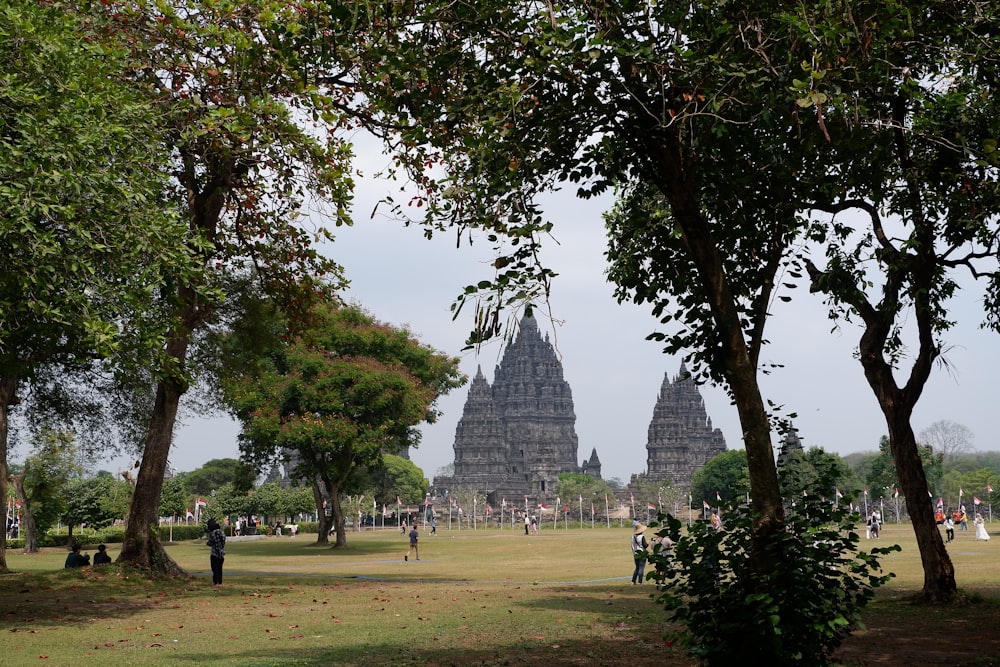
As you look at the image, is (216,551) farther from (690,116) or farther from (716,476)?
(716,476)


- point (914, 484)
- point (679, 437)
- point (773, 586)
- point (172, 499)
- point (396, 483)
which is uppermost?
point (679, 437)

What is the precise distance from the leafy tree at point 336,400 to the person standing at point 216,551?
A: 18779 mm

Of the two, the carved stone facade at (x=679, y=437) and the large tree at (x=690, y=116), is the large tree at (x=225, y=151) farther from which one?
the carved stone facade at (x=679, y=437)

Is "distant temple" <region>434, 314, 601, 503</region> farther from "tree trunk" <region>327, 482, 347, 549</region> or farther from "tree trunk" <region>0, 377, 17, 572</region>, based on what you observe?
"tree trunk" <region>0, 377, 17, 572</region>

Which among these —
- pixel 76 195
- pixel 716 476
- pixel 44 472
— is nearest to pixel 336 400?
pixel 44 472

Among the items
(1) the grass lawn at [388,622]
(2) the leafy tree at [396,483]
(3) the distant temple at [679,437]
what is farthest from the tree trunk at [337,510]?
(3) the distant temple at [679,437]

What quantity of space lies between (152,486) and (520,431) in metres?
151

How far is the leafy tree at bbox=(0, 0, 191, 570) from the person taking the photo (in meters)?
12.3

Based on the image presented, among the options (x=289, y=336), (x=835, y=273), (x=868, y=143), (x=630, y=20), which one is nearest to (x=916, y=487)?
(x=835, y=273)

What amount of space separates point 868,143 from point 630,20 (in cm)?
301

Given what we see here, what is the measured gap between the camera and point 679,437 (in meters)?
Answer: 152

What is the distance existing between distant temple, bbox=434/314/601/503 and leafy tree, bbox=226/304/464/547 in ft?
317

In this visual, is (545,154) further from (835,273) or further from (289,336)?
(289,336)

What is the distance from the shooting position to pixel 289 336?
21.7 m
